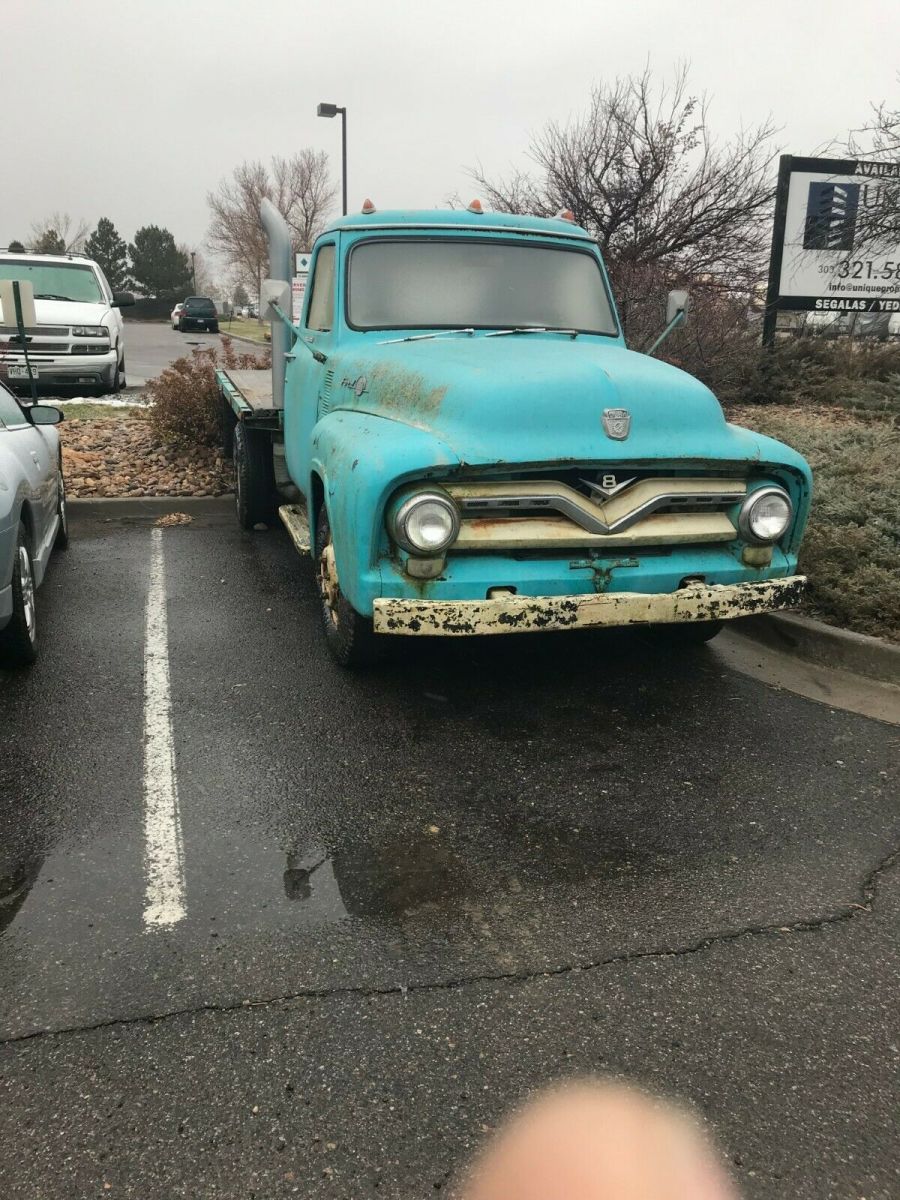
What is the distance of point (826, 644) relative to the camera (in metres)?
4.94

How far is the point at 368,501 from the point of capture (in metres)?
3.69

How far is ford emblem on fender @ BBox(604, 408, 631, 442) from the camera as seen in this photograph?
392cm

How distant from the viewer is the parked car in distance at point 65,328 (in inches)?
504

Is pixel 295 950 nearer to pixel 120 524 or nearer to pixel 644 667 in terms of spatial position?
pixel 644 667

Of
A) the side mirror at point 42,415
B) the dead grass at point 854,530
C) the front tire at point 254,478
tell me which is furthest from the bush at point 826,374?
the side mirror at point 42,415

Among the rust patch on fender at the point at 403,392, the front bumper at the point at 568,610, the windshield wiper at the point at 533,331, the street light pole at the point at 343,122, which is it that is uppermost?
the street light pole at the point at 343,122

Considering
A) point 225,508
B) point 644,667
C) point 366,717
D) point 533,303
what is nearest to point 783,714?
point 644,667

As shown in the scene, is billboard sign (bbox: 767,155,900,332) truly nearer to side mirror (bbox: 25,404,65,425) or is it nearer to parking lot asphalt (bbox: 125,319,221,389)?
parking lot asphalt (bbox: 125,319,221,389)

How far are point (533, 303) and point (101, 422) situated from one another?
7.68m

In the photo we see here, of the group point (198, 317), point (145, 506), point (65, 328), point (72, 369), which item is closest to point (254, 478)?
point (145, 506)

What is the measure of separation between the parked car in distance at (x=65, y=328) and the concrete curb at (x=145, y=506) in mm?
4938

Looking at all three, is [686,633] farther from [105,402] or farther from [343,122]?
[343,122]

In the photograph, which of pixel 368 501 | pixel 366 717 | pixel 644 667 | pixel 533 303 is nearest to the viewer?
pixel 368 501

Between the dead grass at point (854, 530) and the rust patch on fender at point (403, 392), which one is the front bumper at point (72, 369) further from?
the rust patch on fender at point (403, 392)
